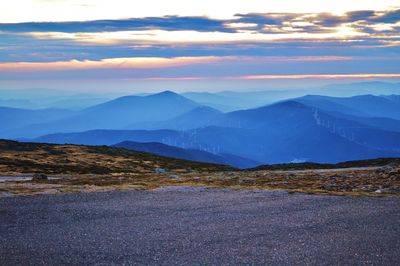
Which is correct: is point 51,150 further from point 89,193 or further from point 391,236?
point 391,236

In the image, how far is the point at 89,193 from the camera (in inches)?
1550

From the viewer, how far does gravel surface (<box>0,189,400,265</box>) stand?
20219 millimetres

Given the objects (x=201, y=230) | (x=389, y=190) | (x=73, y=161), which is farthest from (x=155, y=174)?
(x=201, y=230)

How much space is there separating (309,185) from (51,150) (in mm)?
97552

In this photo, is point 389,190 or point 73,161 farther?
point 73,161

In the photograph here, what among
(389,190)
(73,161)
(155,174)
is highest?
(389,190)

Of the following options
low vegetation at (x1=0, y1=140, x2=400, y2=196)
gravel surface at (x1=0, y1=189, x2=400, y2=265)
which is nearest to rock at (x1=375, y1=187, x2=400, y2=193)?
low vegetation at (x1=0, y1=140, x2=400, y2=196)

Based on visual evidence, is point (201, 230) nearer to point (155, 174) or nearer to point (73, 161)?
point (155, 174)

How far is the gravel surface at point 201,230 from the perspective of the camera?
20.2 meters

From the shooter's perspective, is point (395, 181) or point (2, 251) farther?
point (395, 181)

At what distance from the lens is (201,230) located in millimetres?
25188

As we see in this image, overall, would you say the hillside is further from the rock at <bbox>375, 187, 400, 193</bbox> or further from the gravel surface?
the rock at <bbox>375, 187, 400, 193</bbox>

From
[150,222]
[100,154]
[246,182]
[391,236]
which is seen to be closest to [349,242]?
[391,236]

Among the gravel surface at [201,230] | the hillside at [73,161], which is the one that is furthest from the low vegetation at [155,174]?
the gravel surface at [201,230]
